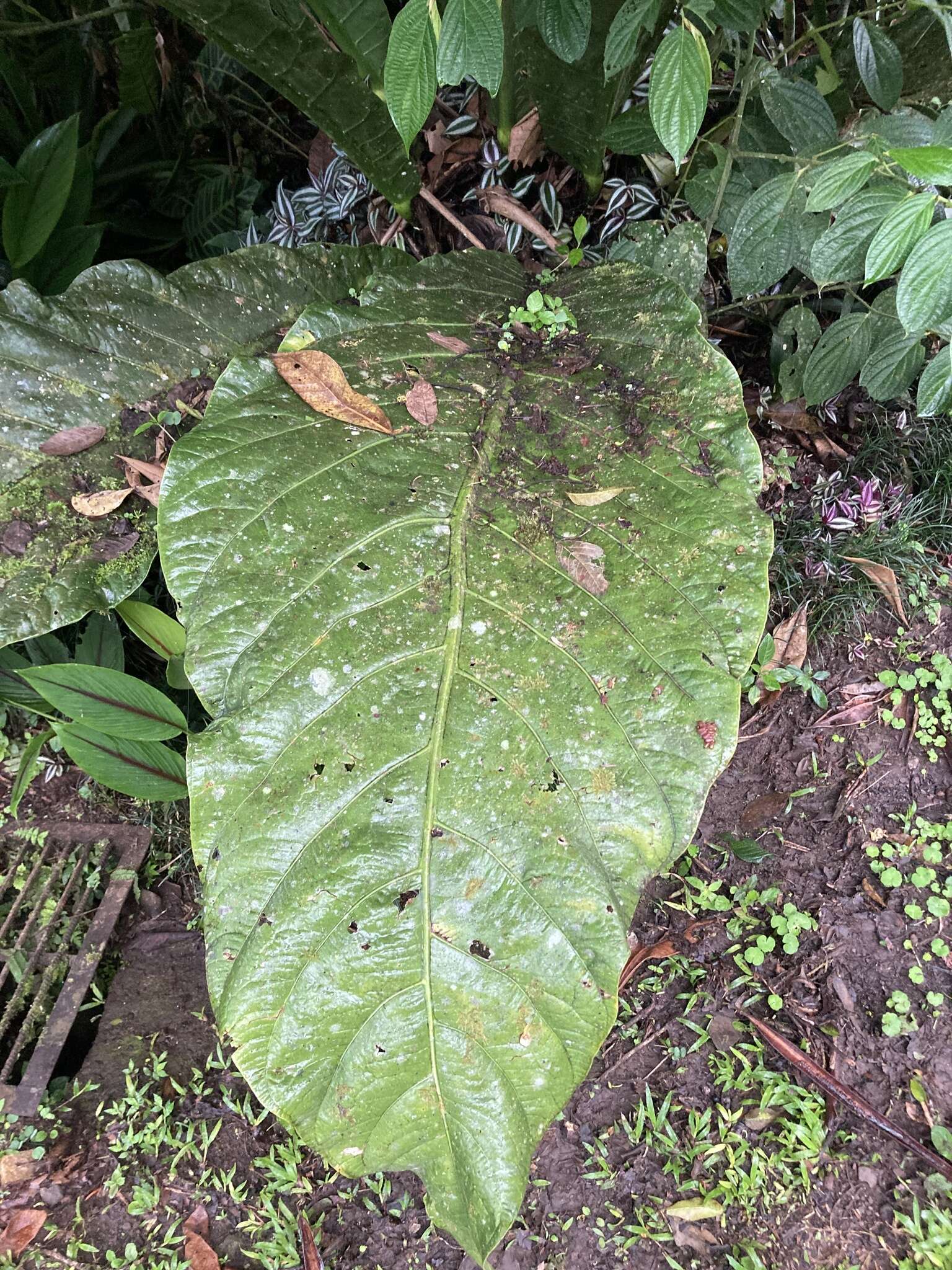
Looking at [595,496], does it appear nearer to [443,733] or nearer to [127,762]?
[443,733]

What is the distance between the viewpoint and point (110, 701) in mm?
1457

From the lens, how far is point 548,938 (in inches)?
32.0

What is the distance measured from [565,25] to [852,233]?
465 mm

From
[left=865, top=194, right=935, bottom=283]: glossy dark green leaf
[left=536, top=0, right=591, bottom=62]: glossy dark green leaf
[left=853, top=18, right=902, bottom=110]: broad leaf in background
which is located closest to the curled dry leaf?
[left=865, top=194, right=935, bottom=283]: glossy dark green leaf

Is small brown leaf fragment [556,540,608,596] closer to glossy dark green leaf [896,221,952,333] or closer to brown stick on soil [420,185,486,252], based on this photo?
glossy dark green leaf [896,221,952,333]

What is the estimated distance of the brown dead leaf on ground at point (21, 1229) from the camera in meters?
1.44

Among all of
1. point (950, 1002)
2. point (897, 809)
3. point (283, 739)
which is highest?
point (283, 739)

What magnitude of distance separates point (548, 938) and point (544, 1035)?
0.09 m

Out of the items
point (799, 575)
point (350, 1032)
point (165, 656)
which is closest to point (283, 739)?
point (350, 1032)

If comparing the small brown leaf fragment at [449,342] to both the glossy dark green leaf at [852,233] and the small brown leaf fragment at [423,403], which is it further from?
the glossy dark green leaf at [852,233]

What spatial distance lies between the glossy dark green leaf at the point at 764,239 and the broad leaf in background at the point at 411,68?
1.86ft

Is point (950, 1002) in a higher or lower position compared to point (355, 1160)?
lower

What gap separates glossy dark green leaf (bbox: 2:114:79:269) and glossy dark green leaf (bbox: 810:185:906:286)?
1.38m

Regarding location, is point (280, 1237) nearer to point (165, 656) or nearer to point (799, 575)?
point (165, 656)
